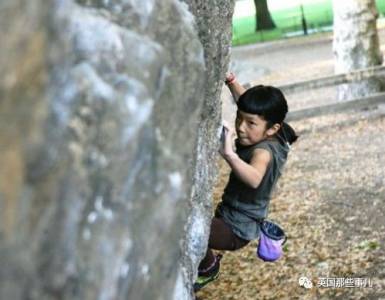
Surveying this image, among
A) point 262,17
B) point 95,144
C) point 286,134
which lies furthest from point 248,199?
point 262,17

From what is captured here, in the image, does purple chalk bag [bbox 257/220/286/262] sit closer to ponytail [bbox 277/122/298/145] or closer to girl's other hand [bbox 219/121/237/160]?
ponytail [bbox 277/122/298/145]

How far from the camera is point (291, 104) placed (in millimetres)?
13289

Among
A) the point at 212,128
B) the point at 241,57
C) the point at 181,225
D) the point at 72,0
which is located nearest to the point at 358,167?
the point at 212,128

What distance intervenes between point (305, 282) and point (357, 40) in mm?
6192

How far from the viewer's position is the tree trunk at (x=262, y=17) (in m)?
29.9

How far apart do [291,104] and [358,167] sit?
17.6 feet

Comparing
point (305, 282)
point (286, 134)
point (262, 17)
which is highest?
point (286, 134)

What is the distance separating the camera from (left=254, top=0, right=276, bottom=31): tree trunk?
1177 inches

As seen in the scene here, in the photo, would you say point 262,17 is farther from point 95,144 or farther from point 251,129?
point 95,144

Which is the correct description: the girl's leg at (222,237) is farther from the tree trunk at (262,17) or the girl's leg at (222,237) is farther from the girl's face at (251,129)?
the tree trunk at (262,17)

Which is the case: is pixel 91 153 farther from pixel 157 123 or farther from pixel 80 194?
pixel 157 123

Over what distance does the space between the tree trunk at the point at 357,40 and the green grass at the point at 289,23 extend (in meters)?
16.0

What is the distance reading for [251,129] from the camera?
3.76 metres

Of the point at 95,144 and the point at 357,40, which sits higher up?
the point at 95,144
